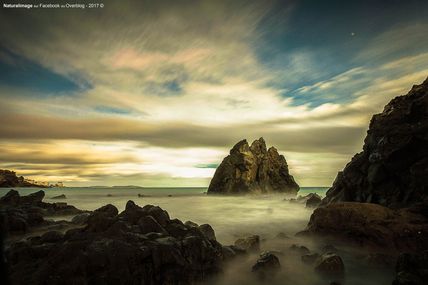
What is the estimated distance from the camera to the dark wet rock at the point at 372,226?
12.9 meters

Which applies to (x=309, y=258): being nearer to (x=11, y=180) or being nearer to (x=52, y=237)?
(x=52, y=237)

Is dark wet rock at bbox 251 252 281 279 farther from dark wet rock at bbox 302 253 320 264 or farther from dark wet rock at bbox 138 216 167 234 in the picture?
dark wet rock at bbox 138 216 167 234

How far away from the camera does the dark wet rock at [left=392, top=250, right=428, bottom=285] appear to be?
787 centimetres

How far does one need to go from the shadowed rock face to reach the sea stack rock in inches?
2351

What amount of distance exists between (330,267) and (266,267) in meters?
2.43

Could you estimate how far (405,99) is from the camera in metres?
19.8

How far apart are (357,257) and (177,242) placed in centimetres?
827

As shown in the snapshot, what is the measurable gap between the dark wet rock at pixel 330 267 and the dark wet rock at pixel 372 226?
3.77 metres

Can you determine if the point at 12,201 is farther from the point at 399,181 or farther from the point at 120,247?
the point at 399,181

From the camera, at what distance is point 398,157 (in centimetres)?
1795

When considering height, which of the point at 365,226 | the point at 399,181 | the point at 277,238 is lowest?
the point at 277,238

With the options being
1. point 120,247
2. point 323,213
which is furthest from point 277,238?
point 120,247

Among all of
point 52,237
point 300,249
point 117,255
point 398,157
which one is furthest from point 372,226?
point 52,237

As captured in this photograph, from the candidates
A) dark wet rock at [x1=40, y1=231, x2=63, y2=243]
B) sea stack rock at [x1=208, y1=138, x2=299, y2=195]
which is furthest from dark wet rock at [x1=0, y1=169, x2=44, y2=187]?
dark wet rock at [x1=40, y1=231, x2=63, y2=243]
